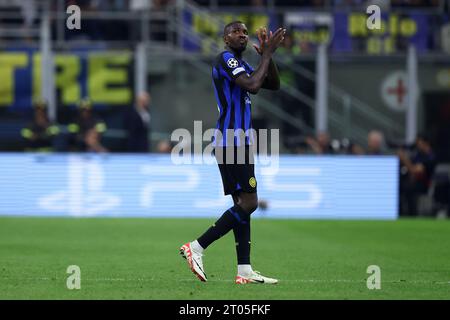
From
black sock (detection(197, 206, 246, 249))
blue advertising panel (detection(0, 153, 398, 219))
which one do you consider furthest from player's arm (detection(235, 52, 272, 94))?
blue advertising panel (detection(0, 153, 398, 219))

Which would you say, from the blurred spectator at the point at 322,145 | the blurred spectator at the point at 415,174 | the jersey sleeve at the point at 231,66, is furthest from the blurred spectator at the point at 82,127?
the jersey sleeve at the point at 231,66

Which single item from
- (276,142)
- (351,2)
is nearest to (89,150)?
(276,142)

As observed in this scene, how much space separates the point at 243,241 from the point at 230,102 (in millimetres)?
1275

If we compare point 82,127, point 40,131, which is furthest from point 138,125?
point 40,131

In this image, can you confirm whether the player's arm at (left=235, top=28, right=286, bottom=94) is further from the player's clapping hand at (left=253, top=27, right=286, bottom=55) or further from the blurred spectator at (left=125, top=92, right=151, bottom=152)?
the blurred spectator at (left=125, top=92, right=151, bottom=152)

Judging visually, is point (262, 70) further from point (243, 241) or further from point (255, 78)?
point (243, 241)

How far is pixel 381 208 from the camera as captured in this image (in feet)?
70.5

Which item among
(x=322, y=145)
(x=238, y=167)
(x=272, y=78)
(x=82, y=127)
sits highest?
(x=272, y=78)

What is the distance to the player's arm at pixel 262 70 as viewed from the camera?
10.3 metres

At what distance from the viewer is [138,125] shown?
74.6ft

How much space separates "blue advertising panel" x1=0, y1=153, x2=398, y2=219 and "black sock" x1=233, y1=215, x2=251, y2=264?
1018 centimetres

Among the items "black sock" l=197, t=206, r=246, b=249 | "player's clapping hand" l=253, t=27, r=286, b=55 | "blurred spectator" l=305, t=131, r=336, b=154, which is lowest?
"blurred spectator" l=305, t=131, r=336, b=154

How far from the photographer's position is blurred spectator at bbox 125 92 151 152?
22.6 meters

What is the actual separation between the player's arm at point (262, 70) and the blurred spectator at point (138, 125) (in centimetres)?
1230
